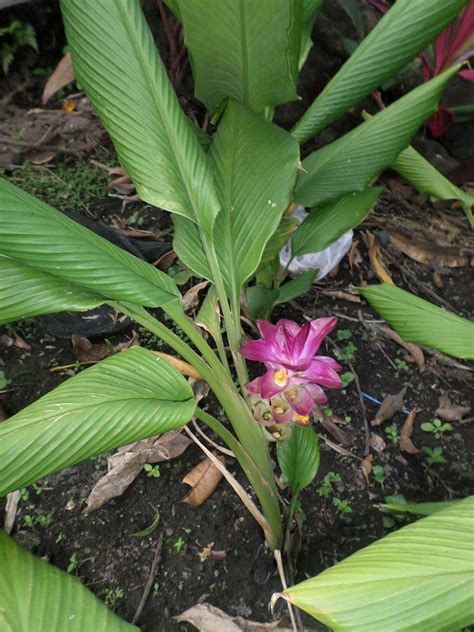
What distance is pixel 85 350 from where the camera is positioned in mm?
1334

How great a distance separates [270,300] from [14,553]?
2.64ft

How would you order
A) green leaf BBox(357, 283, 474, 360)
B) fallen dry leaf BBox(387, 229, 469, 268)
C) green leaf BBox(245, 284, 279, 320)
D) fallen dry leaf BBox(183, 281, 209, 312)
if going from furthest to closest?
fallen dry leaf BBox(387, 229, 469, 268) < fallen dry leaf BBox(183, 281, 209, 312) < green leaf BBox(245, 284, 279, 320) < green leaf BBox(357, 283, 474, 360)

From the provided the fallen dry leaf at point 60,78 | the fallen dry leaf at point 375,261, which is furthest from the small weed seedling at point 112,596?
the fallen dry leaf at point 60,78

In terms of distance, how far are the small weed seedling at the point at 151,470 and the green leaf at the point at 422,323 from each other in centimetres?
62

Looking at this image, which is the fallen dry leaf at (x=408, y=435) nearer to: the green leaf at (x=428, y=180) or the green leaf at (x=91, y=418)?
the green leaf at (x=428, y=180)

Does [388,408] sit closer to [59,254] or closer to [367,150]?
[367,150]

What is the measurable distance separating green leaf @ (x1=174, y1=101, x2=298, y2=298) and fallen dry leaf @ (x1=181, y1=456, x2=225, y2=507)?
430mm

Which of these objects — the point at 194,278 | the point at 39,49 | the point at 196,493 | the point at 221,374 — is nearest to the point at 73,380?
the point at 221,374

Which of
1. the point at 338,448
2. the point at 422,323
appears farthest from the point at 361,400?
the point at 422,323

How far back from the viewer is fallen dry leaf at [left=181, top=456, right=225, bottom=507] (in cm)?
110

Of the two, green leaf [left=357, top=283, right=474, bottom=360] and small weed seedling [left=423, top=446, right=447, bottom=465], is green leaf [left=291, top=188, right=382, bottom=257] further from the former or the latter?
small weed seedling [left=423, top=446, right=447, bottom=465]

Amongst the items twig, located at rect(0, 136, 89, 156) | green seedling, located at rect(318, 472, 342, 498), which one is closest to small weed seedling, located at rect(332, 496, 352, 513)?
green seedling, located at rect(318, 472, 342, 498)

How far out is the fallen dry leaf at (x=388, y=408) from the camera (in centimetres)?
131

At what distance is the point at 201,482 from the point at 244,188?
660 mm
